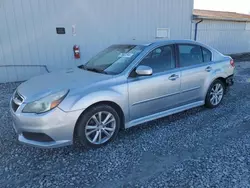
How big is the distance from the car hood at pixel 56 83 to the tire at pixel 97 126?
420 mm

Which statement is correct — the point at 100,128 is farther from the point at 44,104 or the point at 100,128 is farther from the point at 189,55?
the point at 189,55

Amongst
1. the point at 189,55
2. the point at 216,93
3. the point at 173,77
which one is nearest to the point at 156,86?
the point at 173,77

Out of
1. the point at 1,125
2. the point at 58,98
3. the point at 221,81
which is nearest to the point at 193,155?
the point at 58,98

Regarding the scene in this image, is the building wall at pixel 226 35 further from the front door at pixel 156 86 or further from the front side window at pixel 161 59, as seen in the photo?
the front door at pixel 156 86

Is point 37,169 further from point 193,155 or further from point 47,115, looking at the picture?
point 193,155

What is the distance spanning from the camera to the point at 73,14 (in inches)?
285

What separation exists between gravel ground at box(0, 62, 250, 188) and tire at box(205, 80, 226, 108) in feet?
1.99

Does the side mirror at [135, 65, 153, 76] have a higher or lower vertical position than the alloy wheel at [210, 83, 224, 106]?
higher

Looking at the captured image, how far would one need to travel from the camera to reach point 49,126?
2477 mm

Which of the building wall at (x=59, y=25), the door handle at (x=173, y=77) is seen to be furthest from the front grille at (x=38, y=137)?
the building wall at (x=59, y=25)

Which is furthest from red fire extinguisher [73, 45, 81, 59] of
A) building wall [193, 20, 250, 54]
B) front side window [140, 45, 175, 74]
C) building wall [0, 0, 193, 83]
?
building wall [193, 20, 250, 54]

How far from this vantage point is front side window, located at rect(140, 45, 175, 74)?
3.31 meters

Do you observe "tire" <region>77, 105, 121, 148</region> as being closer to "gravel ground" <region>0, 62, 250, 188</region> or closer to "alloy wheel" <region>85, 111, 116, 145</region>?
"alloy wheel" <region>85, 111, 116, 145</region>

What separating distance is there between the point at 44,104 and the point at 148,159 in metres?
1.56
